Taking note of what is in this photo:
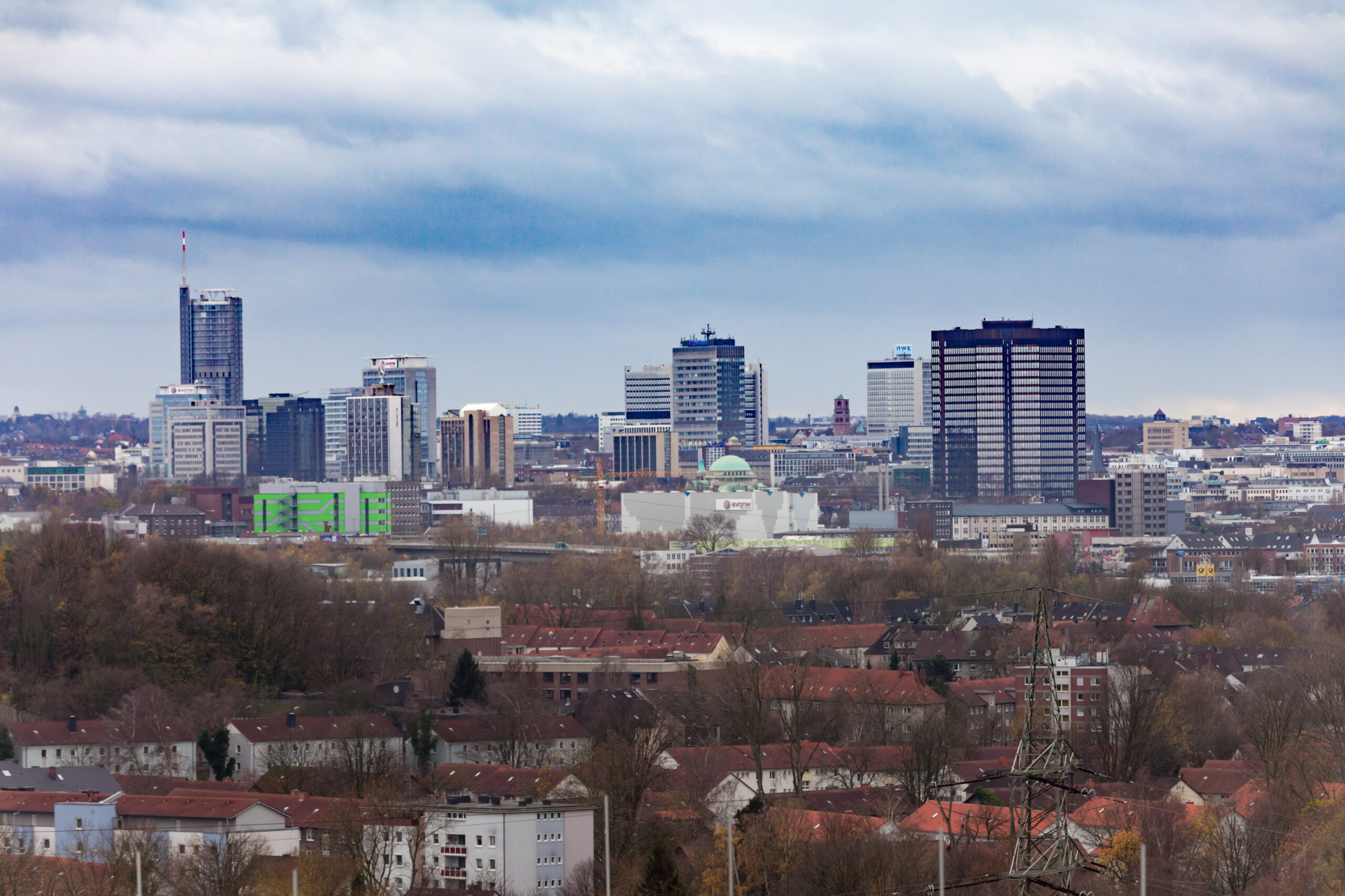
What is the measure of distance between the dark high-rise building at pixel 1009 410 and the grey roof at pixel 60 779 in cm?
12596

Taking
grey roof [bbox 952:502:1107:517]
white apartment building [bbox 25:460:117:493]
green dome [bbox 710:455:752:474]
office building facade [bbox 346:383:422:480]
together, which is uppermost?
office building facade [bbox 346:383:422:480]

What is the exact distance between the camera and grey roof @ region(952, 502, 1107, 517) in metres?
146

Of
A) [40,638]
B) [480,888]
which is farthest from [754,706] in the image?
[40,638]

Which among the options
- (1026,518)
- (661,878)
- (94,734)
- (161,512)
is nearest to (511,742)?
(94,734)

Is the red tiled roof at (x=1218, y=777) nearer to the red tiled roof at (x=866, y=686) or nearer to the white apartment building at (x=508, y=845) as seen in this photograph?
the red tiled roof at (x=866, y=686)

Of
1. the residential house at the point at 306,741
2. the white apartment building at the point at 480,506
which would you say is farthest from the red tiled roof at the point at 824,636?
the white apartment building at the point at 480,506

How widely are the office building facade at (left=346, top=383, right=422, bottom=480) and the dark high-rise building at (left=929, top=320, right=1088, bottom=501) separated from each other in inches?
1921

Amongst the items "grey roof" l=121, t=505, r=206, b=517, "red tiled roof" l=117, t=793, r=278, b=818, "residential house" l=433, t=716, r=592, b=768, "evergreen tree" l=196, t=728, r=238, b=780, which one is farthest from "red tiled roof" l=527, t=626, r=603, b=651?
"grey roof" l=121, t=505, r=206, b=517

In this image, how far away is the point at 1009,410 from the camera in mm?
166500

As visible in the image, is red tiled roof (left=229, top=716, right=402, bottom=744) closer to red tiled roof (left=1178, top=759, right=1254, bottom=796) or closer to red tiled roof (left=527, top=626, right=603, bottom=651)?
red tiled roof (left=1178, top=759, right=1254, bottom=796)

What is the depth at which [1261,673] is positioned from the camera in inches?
2309

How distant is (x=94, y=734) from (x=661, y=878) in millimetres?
23157

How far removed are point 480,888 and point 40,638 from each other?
26472mm

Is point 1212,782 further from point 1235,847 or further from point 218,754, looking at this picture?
point 218,754
